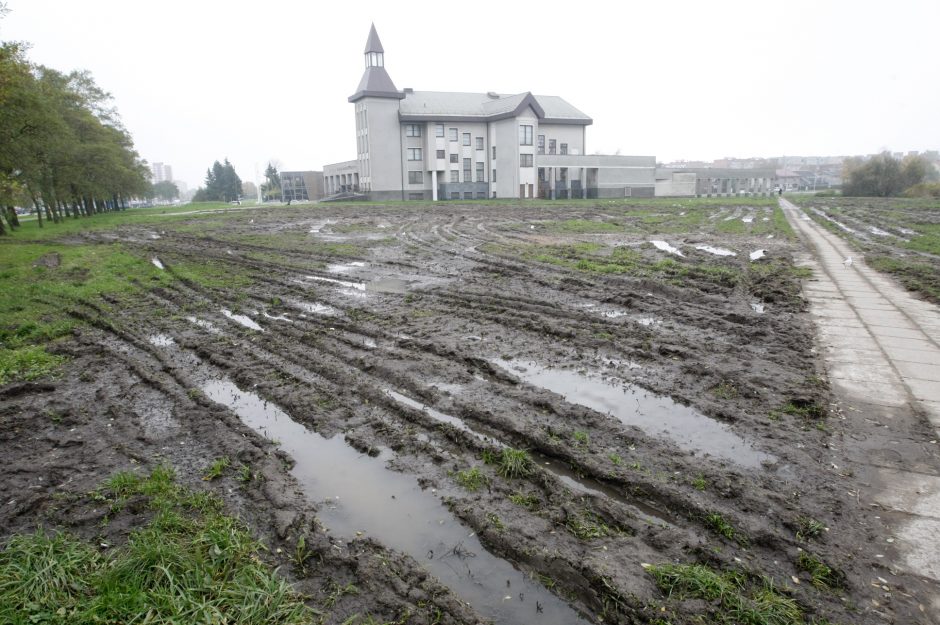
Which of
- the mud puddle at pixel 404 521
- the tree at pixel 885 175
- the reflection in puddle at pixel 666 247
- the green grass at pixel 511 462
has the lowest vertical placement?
the mud puddle at pixel 404 521

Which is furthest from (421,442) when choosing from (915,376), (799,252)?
(799,252)

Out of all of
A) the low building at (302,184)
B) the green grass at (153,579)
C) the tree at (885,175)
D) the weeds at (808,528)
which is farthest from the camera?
the low building at (302,184)

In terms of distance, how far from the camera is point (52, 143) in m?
26.6

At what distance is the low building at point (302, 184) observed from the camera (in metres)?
109

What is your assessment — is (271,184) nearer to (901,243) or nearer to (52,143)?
(52,143)

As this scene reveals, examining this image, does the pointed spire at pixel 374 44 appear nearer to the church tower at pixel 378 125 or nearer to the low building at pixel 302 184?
the church tower at pixel 378 125

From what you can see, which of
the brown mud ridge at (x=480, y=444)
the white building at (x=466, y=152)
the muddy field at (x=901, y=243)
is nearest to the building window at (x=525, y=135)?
the white building at (x=466, y=152)

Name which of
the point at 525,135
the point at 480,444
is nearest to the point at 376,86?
the point at 525,135

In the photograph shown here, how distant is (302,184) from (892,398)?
115 metres

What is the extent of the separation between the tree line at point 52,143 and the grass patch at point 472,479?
1986cm

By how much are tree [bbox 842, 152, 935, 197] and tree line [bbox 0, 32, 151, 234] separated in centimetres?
8261

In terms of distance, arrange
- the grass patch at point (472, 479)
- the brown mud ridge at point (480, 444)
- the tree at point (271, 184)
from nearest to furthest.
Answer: the brown mud ridge at point (480, 444) < the grass patch at point (472, 479) < the tree at point (271, 184)

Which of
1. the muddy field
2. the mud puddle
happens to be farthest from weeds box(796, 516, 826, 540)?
the muddy field

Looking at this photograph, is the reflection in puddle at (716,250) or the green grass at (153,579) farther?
the reflection in puddle at (716,250)
